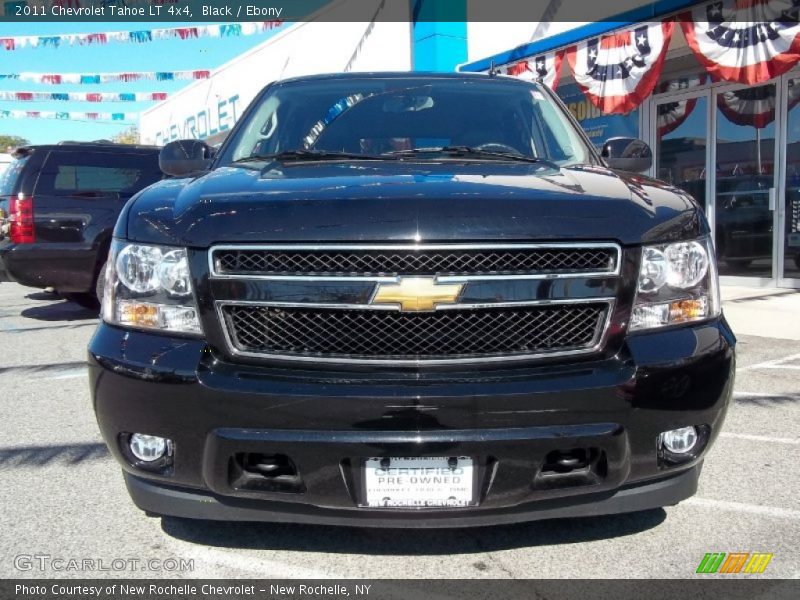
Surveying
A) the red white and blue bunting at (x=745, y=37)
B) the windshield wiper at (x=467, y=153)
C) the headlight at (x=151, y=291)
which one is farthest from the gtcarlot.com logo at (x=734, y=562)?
the red white and blue bunting at (x=745, y=37)

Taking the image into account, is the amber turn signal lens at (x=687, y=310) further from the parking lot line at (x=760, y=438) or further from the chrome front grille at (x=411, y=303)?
the parking lot line at (x=760, y=438)

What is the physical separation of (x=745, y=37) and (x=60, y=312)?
8.57 m

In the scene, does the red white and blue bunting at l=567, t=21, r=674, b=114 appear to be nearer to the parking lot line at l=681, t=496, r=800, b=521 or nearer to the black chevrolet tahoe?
the parking lot line at l=681, t=496, r=800, b=521

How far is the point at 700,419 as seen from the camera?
A: 7.79ft

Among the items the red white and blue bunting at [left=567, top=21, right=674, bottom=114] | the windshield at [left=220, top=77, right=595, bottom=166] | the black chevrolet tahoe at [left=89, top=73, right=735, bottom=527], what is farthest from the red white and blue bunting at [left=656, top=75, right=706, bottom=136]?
the black chevrolet tahoe at [left=89, top=73, right=735, bottom=527]

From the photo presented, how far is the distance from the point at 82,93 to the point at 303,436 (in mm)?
25651

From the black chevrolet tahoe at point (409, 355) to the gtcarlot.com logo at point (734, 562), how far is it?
296 millimetres

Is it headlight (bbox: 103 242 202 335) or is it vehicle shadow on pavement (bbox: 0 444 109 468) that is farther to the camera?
vehicle shadow on pavement (bbox: 0 444 109 468)

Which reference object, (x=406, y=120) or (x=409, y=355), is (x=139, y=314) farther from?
(x=406, y=120)

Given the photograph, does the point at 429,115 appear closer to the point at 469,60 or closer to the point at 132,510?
the point at 132,510

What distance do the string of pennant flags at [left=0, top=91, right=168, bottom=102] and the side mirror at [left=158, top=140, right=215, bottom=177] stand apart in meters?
22.7

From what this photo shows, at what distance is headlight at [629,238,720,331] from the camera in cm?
239

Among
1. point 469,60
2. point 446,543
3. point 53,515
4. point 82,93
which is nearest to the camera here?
point 446,543

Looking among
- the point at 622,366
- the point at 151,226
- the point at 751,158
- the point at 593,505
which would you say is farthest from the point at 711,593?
the point at 751,158
